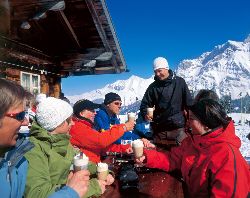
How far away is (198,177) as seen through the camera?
2912 mm

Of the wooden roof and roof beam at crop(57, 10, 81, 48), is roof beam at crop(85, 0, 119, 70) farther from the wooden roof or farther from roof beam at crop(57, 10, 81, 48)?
roof beam at crop(57, 10, 81, 48)

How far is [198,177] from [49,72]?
8.11 meters

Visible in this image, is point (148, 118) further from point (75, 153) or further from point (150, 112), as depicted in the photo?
point (75, 153)

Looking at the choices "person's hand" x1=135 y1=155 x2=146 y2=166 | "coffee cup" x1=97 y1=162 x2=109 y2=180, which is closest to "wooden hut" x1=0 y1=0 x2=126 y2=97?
"person's hand" x1=135 y1=155 x2=146 y2=166

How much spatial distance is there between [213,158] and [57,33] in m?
7.01

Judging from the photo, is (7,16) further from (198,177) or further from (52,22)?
(198,177)

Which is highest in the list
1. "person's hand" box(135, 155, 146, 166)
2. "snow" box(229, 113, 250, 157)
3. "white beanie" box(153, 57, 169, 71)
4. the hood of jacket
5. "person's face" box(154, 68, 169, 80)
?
"white beanie" box(153, 57, 169, 71)

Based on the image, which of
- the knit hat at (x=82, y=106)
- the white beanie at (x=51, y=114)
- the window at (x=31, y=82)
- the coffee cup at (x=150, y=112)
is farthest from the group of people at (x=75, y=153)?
the window at (x=31, y=82)

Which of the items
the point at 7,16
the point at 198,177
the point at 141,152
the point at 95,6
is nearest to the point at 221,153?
the point at 198,177

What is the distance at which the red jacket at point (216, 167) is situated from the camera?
2.51m

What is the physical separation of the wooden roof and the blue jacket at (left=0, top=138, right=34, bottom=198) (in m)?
4.07

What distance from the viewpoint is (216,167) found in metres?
2.67

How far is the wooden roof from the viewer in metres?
6.32

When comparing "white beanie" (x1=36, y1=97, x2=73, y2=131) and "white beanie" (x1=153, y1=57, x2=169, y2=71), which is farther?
"white beanie" (x1=153, y1=57, x2=169, y2=71)
